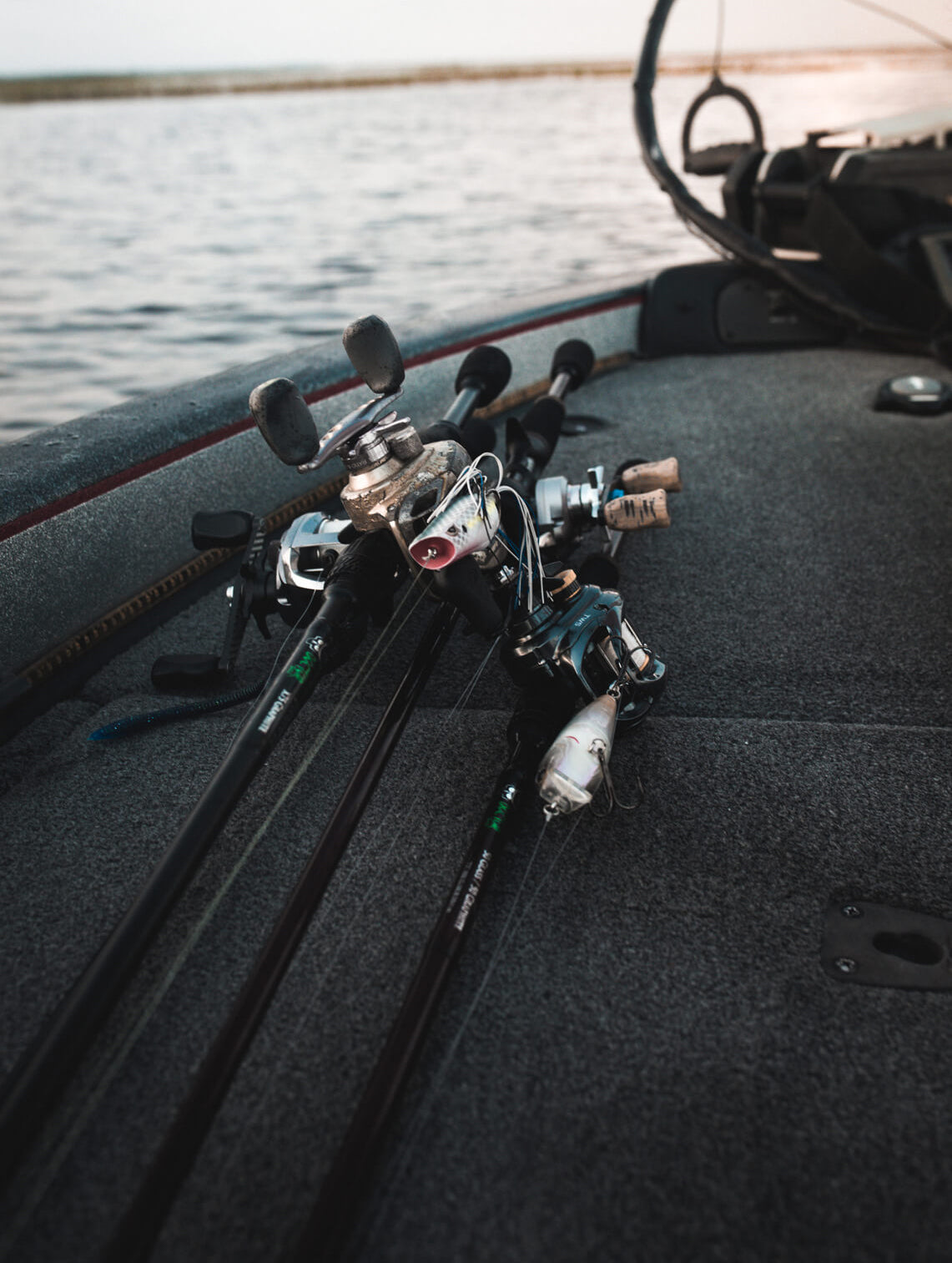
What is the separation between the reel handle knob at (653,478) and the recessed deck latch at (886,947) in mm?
939

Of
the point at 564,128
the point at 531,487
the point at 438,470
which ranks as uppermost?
the point at 438,470

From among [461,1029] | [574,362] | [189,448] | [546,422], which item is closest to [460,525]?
[461,1029]

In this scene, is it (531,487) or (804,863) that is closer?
(804,863)

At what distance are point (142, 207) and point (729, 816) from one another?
16324 mm

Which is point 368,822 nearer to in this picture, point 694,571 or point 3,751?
point 3,751

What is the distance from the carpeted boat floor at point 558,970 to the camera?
892 mm

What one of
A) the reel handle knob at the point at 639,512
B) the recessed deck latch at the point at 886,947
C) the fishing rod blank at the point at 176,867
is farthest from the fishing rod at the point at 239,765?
the recessed deck latch at the point at 886,947

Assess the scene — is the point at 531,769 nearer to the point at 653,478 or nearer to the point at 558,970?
the point at 558,970

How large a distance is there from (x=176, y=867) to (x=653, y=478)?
4.10 feet

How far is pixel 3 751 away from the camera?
5.39 ft

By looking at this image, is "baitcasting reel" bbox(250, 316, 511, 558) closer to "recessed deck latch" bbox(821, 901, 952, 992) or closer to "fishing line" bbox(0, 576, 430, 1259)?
"fishing line" bbox(0, 576, 430, 1259)

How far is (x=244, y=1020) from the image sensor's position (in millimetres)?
981

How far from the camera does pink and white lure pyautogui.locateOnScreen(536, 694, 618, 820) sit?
1151 millimetres

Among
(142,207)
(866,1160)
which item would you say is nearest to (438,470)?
(866,1160)
